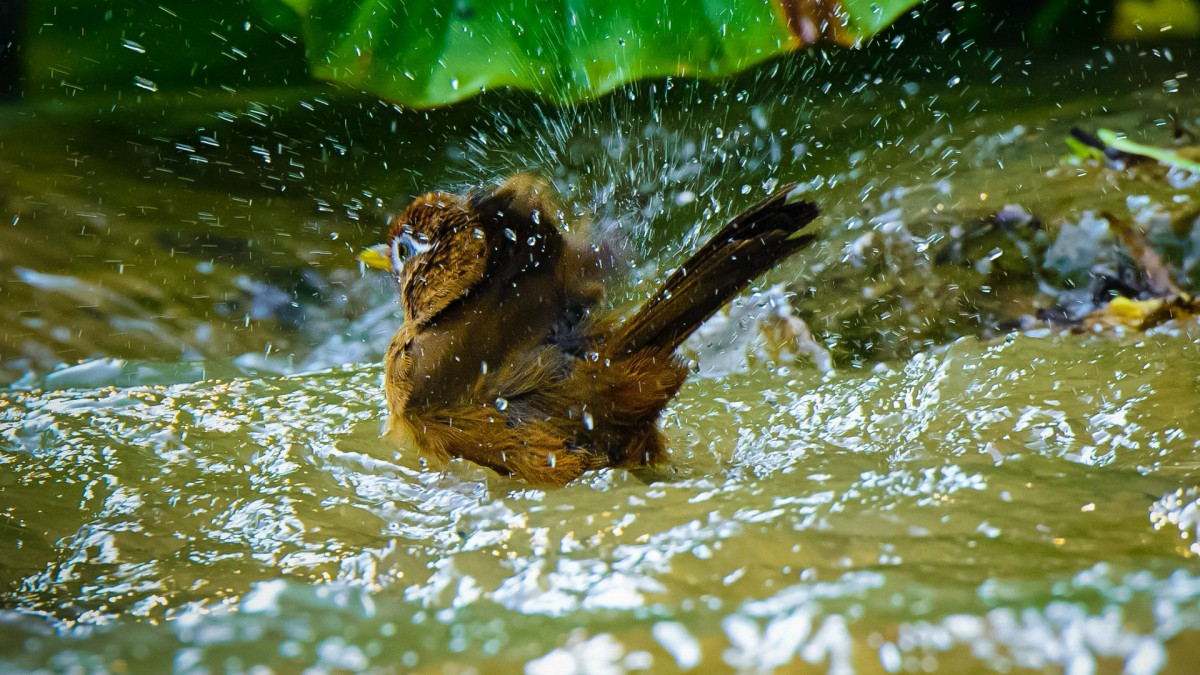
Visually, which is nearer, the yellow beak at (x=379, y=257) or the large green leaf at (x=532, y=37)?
the yellow beak at (x=379, y=257)

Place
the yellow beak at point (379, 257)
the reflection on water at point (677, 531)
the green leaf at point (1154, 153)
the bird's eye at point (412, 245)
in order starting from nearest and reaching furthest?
the reflection on water at point (677, 531)
the bird's eye at point (412, 245)
the yellow beak at point (379, 257)
the green leaf at point (1154, 153)

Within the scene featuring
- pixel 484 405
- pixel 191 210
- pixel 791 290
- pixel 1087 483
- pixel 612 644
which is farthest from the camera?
pixel 191 210

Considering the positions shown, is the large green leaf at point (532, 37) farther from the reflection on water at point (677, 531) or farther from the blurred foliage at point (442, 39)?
the reflection on water at point (677, 531)

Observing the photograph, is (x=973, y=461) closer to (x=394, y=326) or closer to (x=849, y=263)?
(x=849, y=263)

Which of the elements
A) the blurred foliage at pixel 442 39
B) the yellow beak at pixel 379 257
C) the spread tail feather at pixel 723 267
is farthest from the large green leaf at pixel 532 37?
the spread tail feather at pixel 723 267

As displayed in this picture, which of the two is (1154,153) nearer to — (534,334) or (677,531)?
(534,334)

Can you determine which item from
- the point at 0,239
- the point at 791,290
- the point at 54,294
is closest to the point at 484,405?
the point at 791,290

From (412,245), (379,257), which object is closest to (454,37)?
A: (379,257)

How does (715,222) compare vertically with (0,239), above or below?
below
